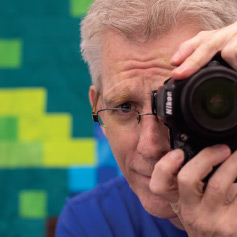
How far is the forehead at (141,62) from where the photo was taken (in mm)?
861

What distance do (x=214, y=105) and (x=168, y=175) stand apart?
0.51 ft

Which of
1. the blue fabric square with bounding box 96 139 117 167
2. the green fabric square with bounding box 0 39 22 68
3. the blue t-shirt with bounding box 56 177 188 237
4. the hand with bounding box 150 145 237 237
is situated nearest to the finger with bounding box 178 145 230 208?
the hand with bounding box 150 145 237 237

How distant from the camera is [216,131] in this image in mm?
610

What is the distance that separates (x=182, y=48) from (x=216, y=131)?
18cm

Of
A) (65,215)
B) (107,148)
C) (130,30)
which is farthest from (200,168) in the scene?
(107,148)

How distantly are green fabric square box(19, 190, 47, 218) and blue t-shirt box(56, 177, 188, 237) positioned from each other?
42 cm

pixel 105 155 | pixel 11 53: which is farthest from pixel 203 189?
pixel 11 53

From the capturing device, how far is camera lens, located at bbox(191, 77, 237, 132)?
0.61 meters

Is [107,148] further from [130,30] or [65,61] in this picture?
[130,30]

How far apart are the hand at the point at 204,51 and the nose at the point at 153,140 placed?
0.21 metres

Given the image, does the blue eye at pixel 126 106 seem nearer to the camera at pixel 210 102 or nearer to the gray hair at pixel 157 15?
the gray hair at pixel 157 15

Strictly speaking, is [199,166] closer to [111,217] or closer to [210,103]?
[210,103]

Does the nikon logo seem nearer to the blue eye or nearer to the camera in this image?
the camera

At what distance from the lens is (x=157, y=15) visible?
0.88 meters
